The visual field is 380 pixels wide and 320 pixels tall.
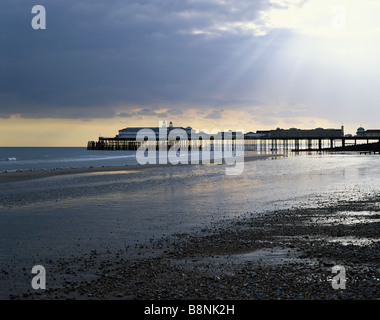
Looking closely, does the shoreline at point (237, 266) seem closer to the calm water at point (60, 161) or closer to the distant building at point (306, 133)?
the calm water at point (60, 161)

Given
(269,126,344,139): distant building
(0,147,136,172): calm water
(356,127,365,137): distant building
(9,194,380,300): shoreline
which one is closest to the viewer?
(9,194,380,300): shoreline

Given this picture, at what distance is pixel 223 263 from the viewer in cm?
787

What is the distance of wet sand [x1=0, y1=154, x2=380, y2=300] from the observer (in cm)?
635

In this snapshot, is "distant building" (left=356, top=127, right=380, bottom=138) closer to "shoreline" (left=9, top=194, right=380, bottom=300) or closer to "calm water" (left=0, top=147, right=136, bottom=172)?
"calm water" (left=0, top=147, right=136, bottom=172)

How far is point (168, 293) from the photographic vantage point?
6.29 m

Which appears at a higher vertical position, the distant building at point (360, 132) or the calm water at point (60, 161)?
the distant building at point (360, 132)

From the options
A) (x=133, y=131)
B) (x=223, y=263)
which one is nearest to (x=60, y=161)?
(x=223, y=263)

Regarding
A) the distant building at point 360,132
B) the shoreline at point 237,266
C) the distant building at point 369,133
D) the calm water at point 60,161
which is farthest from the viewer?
the distant building at point 360,132

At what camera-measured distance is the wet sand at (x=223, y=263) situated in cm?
635

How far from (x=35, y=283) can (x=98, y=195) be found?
1323 cm

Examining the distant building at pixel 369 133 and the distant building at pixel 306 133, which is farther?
the distant building at pixel 306 133

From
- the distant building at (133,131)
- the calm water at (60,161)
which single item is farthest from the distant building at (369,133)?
the calm water at (60,161)

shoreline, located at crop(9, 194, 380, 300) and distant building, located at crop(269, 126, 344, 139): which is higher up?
distant building, located at crop(269, 126, 344, 139)

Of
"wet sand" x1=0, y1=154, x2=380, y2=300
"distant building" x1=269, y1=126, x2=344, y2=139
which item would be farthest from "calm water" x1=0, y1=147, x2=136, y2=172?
"distant building" x1=269, y1=126, x2=344, y2=139
